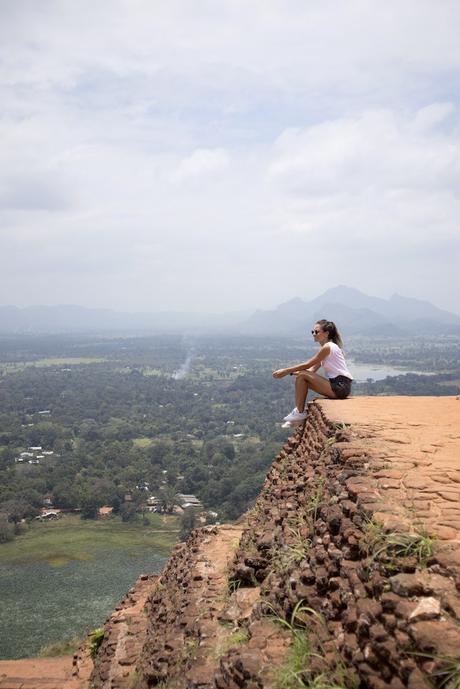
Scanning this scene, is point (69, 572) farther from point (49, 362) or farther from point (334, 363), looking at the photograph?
point (49, 362)

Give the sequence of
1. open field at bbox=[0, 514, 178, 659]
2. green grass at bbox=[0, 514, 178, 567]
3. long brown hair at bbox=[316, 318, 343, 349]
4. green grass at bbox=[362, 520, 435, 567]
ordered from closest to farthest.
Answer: green grass at bbox=[362, 520, 435, 567], long brown hair at bbox=[316, 318, 343, 349], open field at bbox=[0, 514, 178, 659], green grass at bbox=[0, 514, 178, 567]

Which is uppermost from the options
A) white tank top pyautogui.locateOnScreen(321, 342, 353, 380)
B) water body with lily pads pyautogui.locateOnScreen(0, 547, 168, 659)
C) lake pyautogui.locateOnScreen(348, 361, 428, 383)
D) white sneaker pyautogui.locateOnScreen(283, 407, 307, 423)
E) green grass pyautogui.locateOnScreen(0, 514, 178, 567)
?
white tank top pyautogui.locateOnScreen(321, 342, 353, 380)

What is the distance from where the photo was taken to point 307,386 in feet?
27.5

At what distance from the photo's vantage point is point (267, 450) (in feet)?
211

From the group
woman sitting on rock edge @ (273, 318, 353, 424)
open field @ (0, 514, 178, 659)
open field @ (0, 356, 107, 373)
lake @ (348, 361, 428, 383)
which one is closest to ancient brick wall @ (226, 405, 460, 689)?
woman sitting on rock edge @ (273, 318, 353, 424)

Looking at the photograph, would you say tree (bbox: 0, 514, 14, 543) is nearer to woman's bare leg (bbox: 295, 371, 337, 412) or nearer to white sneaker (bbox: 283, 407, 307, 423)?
white sneaker (bbox: 283, 407, 307, 423)

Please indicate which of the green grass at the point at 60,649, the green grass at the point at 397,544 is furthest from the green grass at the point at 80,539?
the green grass at the point at 397,544

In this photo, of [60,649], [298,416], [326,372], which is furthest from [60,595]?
[326,372]

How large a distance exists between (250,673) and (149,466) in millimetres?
59782

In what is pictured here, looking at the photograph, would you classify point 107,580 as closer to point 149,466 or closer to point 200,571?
point 200,571

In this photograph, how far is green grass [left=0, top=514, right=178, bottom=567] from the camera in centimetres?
3528

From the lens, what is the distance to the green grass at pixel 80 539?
116 ft

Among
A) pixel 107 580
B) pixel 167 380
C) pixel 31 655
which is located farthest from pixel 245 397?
pixel 31 655

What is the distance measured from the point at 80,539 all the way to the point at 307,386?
116 ft
